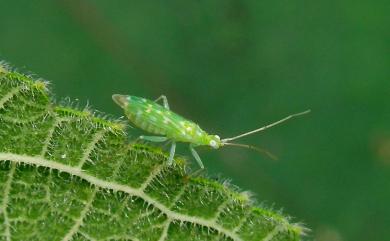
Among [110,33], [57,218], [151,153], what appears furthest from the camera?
[110,33]

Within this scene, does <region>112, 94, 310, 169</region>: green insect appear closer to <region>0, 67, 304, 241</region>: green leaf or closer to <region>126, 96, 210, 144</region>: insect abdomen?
<region>126, 96, 210, 144</region>: insect abdomen

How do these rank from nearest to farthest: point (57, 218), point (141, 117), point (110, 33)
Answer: point (57, 218) → point (141, 117) → point (110, 33)

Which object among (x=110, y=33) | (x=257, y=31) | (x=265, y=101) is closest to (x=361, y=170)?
(x=265, y=101)

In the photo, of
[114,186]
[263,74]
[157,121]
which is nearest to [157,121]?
[157,121]

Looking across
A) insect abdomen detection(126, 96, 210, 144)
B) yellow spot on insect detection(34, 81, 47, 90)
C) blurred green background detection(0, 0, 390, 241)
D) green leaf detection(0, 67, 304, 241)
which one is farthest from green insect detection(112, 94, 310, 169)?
blurred green background detection(0, 0, 390, 241)

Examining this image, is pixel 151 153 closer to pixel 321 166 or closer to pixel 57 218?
pixel 57 218

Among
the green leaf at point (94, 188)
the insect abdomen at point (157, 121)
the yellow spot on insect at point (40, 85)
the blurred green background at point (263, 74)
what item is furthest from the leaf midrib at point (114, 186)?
the blurred green background at point (263, 74)
